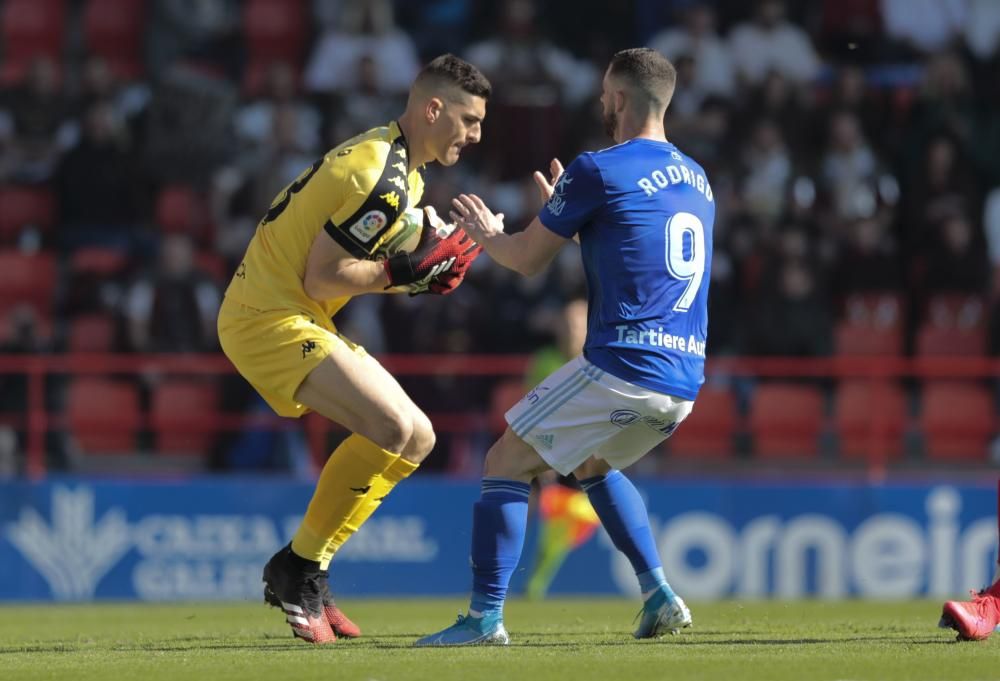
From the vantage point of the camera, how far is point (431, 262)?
7.61 metres

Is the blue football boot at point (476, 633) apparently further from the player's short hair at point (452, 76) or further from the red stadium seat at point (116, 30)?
the red stadium seat at point (116, 30)

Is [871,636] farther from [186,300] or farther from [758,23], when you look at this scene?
[758,23]

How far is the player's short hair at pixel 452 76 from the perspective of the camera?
7.89 meters

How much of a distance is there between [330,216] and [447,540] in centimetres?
668

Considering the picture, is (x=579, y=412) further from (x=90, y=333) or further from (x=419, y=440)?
(x=90, y=333)

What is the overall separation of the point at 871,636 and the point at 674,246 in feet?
6.73

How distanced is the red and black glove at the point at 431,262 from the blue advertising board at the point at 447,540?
6064 millimetres

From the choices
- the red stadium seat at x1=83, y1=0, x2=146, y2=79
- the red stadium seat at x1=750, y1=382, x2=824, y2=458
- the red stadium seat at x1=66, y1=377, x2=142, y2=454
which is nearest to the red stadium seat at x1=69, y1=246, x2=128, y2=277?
the red stadium seat at x1=66, y1=377, x2=142, y2=454

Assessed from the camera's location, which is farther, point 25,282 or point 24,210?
point 24,210

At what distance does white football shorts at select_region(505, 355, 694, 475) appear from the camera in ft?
23.0

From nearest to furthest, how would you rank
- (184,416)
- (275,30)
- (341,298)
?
(341,298)
(184,416)
(275,30)

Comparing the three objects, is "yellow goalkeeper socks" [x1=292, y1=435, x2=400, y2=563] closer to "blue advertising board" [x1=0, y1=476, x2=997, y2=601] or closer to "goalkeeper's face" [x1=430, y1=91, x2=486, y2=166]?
"goalkeeper's face" [x1=430, y1=91, x2=486, y2=166]

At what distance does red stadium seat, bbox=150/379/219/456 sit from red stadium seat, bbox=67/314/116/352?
87cm

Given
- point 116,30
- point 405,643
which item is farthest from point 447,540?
point 116,30
